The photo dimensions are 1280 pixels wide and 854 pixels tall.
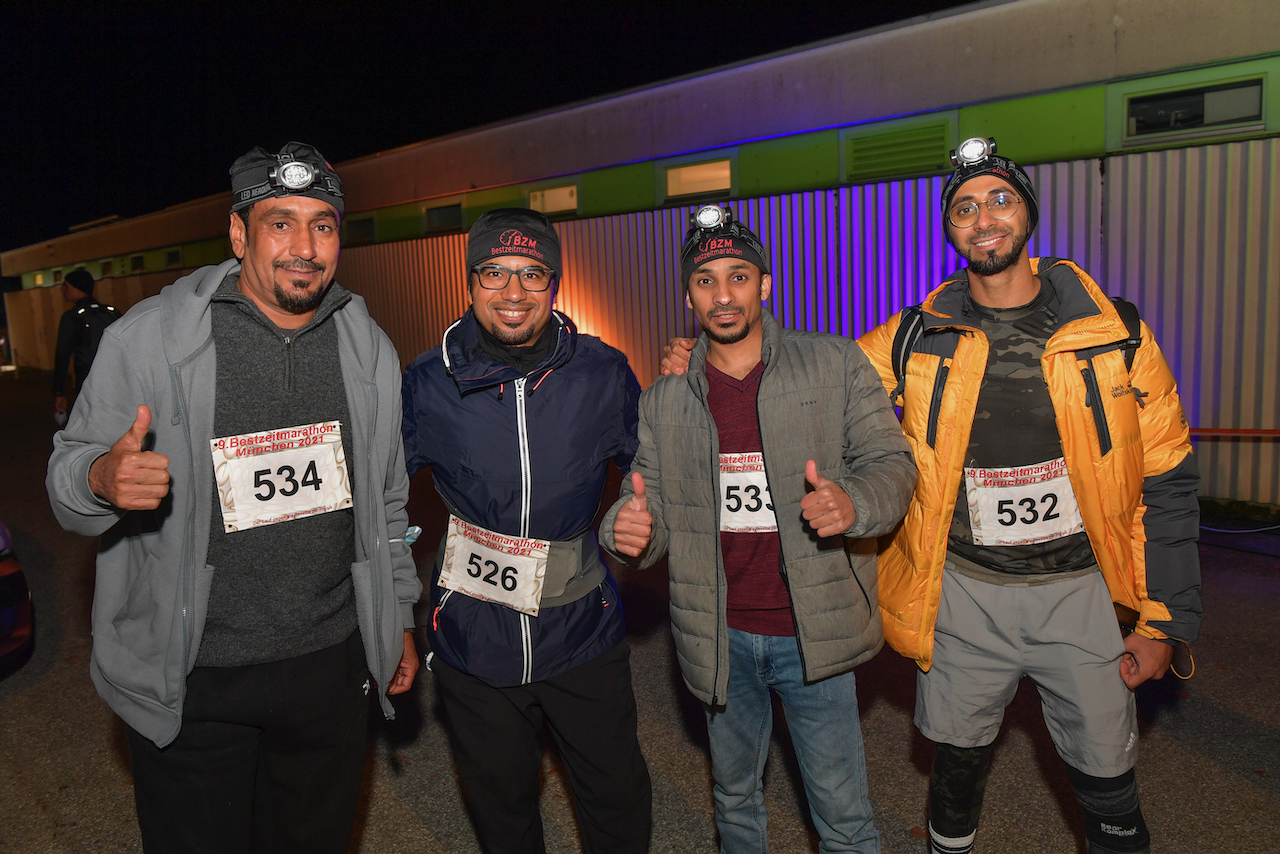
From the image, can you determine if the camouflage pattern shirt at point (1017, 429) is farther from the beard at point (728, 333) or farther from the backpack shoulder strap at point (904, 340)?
the beard at point (728, 333)

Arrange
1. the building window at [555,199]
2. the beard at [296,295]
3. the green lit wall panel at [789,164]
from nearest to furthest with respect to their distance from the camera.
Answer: the beard at [296,295]
the green lit wall panel at [789,164]
the building window at [555,199]

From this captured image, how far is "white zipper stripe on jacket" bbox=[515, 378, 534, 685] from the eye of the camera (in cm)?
255

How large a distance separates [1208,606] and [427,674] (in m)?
5.12

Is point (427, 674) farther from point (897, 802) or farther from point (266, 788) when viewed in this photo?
point (897, 802)

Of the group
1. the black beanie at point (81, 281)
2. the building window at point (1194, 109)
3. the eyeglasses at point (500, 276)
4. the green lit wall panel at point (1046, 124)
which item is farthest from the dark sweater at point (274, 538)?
the black beanie at point (81, 281)

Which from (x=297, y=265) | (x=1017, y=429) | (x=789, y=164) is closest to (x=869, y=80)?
(x=789, y=164)

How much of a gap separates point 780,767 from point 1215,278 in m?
6.49

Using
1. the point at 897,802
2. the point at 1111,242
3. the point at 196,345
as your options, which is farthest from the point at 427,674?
the point at 1111,242

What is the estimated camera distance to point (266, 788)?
8.24 feet

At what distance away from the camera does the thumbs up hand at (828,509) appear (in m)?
2.25

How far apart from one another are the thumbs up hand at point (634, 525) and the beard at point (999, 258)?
1343 millimetres

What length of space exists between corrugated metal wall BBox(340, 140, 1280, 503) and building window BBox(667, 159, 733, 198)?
474 mm

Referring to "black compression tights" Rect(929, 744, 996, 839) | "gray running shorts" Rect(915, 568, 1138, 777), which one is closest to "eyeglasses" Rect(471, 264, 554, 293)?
"gray running shorts" Rect(915, 568, 1138, 777)

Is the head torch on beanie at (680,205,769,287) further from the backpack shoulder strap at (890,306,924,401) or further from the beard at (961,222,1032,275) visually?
the beard at (961,222,1032,275)
